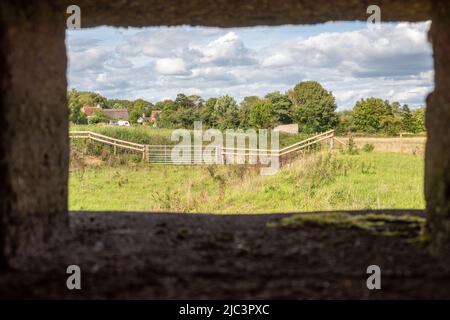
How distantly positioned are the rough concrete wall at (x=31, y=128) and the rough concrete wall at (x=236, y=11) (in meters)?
0.58

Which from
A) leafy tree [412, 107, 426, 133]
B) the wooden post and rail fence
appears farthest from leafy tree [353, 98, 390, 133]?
the wooden post and rail fence

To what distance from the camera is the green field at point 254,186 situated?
39.7 feet

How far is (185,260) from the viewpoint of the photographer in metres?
5.34

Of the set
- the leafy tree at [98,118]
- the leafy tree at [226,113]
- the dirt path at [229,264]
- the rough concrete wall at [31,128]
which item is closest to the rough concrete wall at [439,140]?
the dirt path at [229,264]

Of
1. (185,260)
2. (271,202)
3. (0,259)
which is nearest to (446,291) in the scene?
(185,260)

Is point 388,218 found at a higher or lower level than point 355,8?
lower

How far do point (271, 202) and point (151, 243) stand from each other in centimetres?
680

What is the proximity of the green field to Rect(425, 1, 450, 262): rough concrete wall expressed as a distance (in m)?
5.37

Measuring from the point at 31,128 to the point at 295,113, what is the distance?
2451 centimetres

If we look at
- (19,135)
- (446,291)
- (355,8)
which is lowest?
(446,291)

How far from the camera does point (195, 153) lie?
64.4 feet

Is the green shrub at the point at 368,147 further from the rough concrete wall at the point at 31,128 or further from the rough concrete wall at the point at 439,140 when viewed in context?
the rough concrete wall at the point at 31,128

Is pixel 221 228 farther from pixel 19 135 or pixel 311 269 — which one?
pixel 19 135

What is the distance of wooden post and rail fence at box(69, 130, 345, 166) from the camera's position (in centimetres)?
1791
